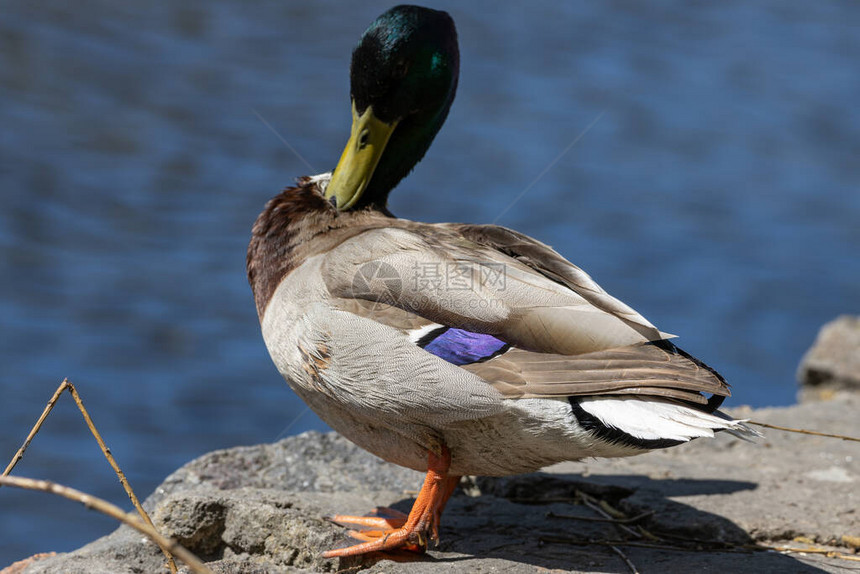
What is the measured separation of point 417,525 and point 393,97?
1547 millimetres

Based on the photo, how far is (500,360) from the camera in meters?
3.00

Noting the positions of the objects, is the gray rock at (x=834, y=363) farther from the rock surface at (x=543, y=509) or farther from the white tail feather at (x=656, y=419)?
the white tail feather at (x=656, y=419)

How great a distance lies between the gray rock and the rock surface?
999 mm

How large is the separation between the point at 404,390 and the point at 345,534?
21.0 inches

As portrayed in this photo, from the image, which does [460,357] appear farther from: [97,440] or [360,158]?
[360,158]

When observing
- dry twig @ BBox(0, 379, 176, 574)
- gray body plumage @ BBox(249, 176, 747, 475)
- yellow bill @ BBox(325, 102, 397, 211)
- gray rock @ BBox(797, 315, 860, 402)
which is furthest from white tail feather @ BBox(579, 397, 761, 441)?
gray rock @ BBox(797, 315, 860, 402)

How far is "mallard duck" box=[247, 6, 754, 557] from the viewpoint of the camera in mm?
2916

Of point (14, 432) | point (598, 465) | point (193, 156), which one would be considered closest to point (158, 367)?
point (14, 432)

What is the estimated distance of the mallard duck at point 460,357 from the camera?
2.92 metres

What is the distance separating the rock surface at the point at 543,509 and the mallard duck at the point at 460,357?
0.23 metres

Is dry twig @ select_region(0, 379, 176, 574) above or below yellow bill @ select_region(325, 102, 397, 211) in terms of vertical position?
below

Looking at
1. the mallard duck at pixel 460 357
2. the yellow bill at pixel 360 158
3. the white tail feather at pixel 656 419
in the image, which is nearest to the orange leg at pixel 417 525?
the mallard duck at pixel 460 357

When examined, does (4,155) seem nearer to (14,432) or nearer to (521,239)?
(14,432)

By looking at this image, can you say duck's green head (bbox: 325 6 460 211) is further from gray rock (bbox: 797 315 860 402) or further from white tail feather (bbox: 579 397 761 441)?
gray rock (bbox: 797 315 860 402)
